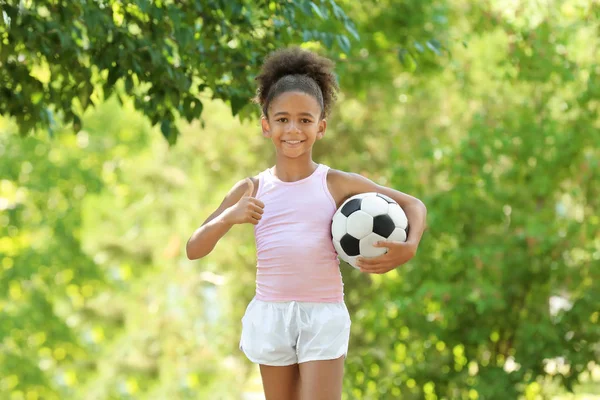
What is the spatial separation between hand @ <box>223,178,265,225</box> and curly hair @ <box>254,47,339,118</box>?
43 centimetres

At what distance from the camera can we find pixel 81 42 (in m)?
6.45

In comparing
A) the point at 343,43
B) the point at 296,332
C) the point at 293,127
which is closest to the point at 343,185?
the point at 293,127

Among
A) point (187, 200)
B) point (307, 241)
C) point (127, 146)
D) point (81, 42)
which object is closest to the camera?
point (307, 241)

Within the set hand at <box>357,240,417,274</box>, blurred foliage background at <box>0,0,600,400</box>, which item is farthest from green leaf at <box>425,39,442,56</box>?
hand at <box>357,240,417,274</box>

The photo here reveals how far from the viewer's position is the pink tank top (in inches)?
159

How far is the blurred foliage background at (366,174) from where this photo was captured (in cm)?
614

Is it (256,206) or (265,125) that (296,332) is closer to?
Answer: (256,206)

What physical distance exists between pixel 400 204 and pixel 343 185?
249mm

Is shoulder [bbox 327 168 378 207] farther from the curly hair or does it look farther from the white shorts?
the white shorts

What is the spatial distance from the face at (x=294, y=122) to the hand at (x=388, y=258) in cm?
50

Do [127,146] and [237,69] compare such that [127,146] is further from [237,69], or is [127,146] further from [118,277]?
[237,69]

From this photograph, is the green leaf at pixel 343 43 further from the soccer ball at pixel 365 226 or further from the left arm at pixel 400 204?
the soccer ball at pixel 365 226

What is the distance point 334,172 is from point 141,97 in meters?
2.20

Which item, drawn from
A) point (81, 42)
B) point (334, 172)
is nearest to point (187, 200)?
point (81, 42)
